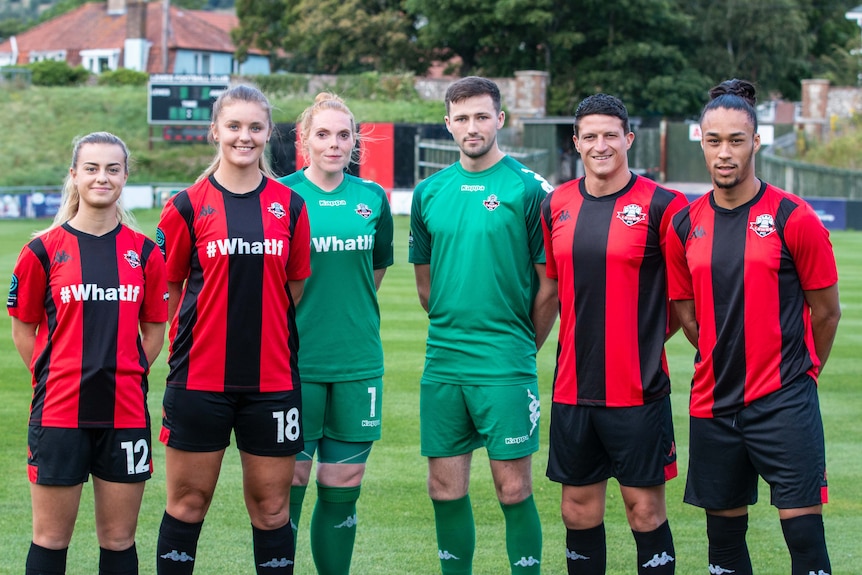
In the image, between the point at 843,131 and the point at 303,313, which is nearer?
the point at 303,313

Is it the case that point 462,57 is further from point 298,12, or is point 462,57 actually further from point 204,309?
point 204,309

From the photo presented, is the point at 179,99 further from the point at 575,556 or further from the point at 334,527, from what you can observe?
the point at 575,556

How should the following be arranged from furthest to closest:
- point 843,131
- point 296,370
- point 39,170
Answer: point 843,131
point 39,170
point 296,370

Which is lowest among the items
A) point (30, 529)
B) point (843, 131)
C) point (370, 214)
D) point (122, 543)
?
point (30, 529)

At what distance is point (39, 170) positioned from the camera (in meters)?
38.1

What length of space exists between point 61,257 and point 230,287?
678 mm

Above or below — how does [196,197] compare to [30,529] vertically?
above

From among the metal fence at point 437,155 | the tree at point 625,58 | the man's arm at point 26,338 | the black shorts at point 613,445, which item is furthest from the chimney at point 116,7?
the black shorts at point 613,445

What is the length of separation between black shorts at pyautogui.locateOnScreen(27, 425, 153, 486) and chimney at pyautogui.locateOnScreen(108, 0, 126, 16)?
75.5 m

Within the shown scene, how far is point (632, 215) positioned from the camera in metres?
4.84

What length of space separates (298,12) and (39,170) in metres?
19.1

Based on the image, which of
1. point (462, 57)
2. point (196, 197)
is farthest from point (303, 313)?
point (462, 57)

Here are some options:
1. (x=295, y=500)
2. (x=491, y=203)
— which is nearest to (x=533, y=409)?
(x=491, y=203)

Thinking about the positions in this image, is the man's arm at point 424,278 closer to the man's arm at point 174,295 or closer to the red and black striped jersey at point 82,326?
the man's arm at point 174,295
